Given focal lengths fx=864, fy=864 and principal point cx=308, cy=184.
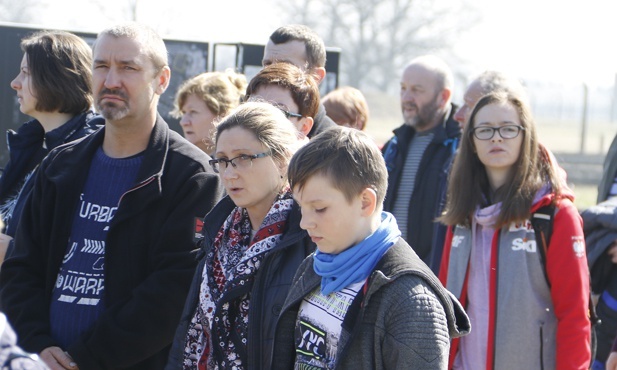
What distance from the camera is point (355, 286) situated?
266cm

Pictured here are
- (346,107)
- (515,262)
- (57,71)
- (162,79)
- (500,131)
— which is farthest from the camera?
(346,107)

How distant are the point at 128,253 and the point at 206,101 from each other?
6.54ft

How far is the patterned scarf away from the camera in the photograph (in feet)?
10.0

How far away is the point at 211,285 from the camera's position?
3.19 metres

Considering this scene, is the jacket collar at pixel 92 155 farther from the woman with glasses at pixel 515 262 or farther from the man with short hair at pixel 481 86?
the man with short hair at pixel 481 86

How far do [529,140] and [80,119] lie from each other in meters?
Answer: 2.25

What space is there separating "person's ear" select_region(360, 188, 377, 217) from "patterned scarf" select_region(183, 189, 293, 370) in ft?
1.66

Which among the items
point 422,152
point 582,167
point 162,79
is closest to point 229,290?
point 162,79

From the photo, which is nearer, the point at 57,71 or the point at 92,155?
the point at 92,155

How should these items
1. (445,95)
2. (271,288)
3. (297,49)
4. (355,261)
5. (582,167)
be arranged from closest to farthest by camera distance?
(355,261)
(271,288)
(297,49)
(445,95)
(582,167)

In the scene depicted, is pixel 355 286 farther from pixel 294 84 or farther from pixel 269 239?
pixel 294 84

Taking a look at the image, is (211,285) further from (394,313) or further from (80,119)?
(80,119)

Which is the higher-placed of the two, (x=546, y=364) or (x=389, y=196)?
(x=389, y=196)

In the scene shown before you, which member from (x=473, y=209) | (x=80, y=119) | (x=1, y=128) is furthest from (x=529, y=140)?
(x=1, y=128)
